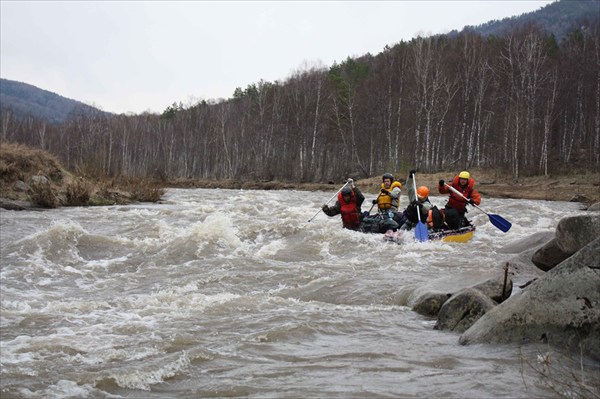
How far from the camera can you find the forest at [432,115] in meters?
35.5

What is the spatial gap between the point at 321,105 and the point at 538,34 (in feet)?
56.0

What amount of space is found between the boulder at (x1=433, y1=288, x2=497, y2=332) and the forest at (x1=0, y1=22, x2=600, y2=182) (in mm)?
21169

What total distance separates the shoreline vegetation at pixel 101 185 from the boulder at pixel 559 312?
54.0 feet

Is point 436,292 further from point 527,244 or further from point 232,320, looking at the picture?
point 527,244

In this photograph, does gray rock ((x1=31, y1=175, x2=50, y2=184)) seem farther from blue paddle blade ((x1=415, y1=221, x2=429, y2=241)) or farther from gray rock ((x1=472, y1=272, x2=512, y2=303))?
gray rock ((x1=472, y1=272, x2=512, y2=303))

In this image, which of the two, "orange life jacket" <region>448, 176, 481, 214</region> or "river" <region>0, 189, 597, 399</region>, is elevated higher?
"orange life jacket" <region>448, 176, 481, 214</region>

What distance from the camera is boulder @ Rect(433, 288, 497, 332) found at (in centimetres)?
575

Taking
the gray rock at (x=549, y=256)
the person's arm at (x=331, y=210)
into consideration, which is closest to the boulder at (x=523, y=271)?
the gray rock at (x=549, y=256)

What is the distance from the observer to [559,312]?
15.3 ft

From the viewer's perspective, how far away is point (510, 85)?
Answer: 38750 mm

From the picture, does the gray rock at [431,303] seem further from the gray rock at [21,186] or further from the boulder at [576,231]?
the gray rock at [21,186]

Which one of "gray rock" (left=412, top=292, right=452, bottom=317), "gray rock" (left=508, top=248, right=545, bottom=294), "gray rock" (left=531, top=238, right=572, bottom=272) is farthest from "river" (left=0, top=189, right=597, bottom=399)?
"gray rock" (left=531, top=238, right=572, bottom=272)

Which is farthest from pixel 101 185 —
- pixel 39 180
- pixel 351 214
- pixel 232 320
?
pixel 232 320

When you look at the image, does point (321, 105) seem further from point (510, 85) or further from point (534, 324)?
point (534, 324)
